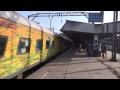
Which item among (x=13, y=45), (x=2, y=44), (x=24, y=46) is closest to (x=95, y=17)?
(x=24, y=46)

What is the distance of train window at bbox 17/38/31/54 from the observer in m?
9.77

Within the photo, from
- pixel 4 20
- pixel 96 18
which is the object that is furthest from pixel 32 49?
pixel 96 18

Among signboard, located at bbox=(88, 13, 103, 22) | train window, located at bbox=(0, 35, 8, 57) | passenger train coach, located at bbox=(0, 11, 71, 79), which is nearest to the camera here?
train window, located at bbox=(0, 35, 8, 57)

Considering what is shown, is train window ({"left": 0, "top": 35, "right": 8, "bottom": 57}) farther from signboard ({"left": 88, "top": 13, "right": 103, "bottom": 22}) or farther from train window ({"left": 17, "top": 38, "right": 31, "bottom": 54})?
signboard ({"left": 88, "top": 13, "right": 103, "bottom": 22})

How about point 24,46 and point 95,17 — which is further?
point 95,17

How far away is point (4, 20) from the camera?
7773 millimetres

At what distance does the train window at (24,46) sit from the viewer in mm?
9773

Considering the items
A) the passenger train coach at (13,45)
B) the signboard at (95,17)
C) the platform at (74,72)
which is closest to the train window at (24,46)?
the passenger train coach at (13,45)

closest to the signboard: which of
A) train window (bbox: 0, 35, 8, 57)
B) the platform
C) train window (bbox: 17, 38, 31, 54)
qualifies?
the platform

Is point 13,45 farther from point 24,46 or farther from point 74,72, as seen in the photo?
point 74,72

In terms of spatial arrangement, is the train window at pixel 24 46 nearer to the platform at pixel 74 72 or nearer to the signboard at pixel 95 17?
the platform at pixel 74 72

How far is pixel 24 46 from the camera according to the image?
10.5 m
